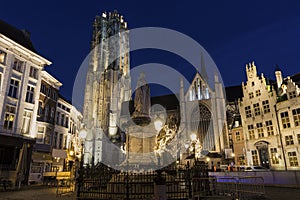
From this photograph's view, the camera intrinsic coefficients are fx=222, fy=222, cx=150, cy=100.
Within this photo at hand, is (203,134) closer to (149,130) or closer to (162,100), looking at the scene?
(162,100)

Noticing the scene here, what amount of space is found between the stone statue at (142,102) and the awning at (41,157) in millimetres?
17953

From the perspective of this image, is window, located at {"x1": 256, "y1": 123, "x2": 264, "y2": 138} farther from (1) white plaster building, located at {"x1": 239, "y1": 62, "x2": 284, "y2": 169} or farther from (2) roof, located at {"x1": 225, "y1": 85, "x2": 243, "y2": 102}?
(2) roof, located at {"x1": 225, "y1": 85, "x2": 243, "y2": 102}

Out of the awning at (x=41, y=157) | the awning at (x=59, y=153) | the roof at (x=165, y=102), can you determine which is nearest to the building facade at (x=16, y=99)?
the awning at (x=41, y=157)

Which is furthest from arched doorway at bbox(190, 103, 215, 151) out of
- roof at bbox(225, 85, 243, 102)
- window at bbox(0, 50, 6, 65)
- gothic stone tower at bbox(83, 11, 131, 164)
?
window at bbox(0, 50, 6, 65)

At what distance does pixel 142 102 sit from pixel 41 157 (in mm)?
19069

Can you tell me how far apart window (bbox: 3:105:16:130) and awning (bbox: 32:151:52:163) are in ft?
15.4

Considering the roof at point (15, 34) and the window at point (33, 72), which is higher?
the roof at point (15, 34)

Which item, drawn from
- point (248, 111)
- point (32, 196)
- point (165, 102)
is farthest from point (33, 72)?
point (165, 102)

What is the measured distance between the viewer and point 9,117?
22.2m

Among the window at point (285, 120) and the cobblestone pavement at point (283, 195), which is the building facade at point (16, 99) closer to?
the cobblestone pavement at point (283, 195)

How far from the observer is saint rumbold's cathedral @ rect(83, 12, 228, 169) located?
1704 inches

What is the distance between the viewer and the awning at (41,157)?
25.3 metres

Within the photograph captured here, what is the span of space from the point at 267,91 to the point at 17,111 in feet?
99.6

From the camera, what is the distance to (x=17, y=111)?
2292 centimetres
